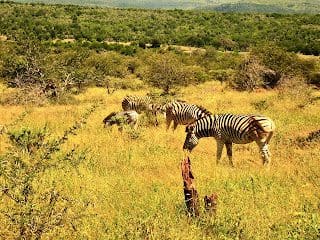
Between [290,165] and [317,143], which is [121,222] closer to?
[290,165]

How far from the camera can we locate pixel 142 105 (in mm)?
17422

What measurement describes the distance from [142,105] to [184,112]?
3097 millimetres

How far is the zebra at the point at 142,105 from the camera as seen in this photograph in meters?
17.2

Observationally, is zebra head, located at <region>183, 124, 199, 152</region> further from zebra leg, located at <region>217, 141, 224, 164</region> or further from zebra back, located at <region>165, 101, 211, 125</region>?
Result: zebra back, located at <region>165, 101, 211, 125</region>

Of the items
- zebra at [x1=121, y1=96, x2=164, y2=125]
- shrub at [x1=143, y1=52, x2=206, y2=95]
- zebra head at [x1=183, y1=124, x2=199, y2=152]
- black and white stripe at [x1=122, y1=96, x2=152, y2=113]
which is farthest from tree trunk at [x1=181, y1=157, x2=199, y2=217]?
shrub at [x1=143, y1=52, x2=206, y2=95]

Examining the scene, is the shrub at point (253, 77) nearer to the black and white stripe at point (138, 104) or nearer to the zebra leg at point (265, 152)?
the black and white stripe at point (138, 104)

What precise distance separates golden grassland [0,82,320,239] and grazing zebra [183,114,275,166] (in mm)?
411

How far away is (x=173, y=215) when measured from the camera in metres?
6.50

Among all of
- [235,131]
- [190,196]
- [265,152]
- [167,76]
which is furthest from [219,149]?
[167,76]

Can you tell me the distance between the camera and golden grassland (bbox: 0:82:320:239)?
5.96 m

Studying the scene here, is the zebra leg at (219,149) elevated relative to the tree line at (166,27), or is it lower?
elevated

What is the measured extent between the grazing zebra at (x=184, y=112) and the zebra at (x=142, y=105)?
4.94 feet

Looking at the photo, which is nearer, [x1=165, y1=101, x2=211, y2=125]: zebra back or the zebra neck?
the zebra neck

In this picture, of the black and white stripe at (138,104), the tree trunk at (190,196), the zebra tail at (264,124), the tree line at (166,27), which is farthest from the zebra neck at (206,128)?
the tree line at (166,27)
